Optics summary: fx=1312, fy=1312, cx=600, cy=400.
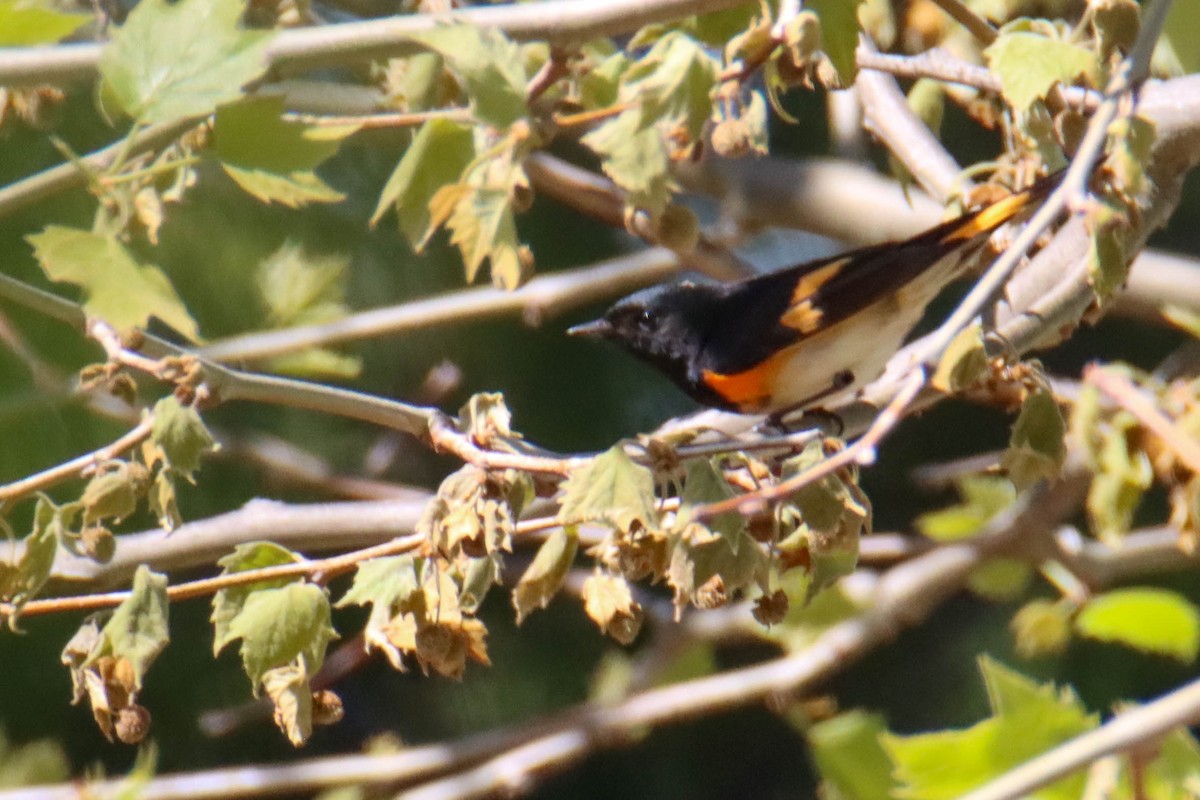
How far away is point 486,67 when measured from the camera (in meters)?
1.16

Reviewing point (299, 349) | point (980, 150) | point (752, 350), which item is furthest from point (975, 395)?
point (980, 150)

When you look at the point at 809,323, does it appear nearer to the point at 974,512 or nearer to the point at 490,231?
the point at 974,512

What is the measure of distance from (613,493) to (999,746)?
65 cm

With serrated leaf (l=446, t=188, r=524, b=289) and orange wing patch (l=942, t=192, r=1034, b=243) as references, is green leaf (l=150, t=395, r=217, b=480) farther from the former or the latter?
orange wing patch (l=942, t=192, r=1034, b=243)

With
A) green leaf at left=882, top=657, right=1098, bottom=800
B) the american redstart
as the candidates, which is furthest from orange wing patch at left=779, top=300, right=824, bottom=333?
green leaf at left=882, top=657, right=1098, bottom=800

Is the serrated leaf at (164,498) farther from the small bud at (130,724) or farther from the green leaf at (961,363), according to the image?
the green leaf at (961,363)

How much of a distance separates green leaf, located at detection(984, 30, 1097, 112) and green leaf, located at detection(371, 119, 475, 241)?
0.58m

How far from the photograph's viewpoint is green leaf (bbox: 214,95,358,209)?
121 centimetres

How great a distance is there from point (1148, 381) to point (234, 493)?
8.26 ft

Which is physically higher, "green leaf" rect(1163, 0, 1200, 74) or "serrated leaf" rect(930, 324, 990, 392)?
"green leaf" rect(1163, 0, 1200, 74)

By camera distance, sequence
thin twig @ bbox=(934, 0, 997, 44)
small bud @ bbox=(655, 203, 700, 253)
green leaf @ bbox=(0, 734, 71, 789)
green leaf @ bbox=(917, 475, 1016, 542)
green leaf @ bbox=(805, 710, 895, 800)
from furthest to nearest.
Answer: green leaf @ bbox=(0, 734, 71, 789), green leaf @ bbox=(917, 475, 1016, 542), green leaf @ bbox=(805, 710, 895, 800), small bud @ bbox=(655, 203, 700, 253), thin twig @ bbox=(934, 0, 997, 44)

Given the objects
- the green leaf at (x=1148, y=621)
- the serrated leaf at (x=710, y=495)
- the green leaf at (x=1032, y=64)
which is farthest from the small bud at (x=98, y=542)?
the green leaf at (x=1148, y=621)

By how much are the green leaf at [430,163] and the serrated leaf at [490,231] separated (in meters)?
0.11

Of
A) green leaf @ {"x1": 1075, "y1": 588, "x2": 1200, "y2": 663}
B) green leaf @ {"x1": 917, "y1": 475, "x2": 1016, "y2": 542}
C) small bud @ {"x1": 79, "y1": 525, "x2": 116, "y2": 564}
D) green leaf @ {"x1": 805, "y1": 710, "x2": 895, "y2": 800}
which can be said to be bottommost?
green leaf @ {"x1": 917, "y1": 475, "x2": 1016, "y2": 542}
